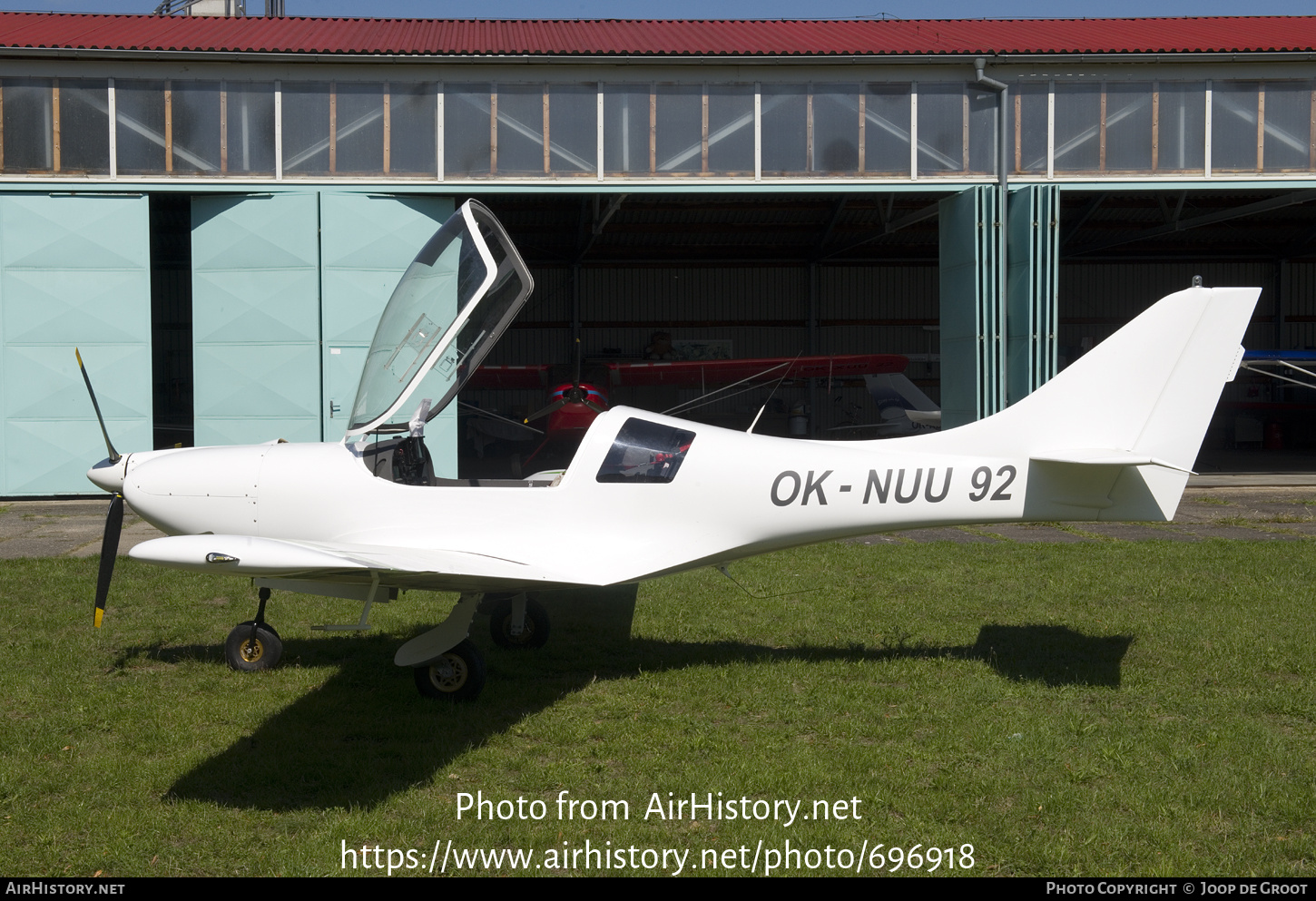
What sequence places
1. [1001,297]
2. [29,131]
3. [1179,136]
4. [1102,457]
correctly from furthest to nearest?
1. [1001,297]
2. [1179,136]
3. [29,131]
4. [1102,457]

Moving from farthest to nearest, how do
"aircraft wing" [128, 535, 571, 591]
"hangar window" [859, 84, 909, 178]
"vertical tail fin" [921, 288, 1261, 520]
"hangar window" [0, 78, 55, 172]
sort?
"hangar window" [859, 84, 909, 178], "hangar window" [0, 78, 55, 172], "vertical tail fin" [921, 288, 1261, 520], "aircraft wing" [128, 535, 571, 591]

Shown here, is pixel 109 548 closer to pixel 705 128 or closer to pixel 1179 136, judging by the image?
pixel 705 128

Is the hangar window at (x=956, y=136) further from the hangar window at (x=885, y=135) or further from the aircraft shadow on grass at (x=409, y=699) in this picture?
the aircraft shadow on grass at (x=409, y=699)

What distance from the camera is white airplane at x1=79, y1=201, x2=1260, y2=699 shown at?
18.5 feet

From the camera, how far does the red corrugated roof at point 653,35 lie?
15.1 meters

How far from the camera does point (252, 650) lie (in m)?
6.27

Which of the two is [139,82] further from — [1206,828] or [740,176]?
[1206,828]

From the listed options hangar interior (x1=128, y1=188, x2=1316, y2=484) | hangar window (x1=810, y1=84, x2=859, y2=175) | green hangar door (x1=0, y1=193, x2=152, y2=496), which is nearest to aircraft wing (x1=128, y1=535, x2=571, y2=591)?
green hangar door (x1=0, y1=193, x2=152, y2=496)

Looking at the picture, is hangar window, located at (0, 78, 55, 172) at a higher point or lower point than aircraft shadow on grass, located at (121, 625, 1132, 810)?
higher

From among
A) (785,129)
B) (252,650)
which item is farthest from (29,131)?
A: (252,650)

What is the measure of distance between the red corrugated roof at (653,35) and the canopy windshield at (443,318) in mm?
9685

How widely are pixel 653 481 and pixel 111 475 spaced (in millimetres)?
3232

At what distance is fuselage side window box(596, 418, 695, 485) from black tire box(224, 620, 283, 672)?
91.7 inches

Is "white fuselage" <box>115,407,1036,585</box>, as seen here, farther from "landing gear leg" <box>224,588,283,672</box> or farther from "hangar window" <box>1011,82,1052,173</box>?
"hangar window" <box>1011,82,1052,173</box>
